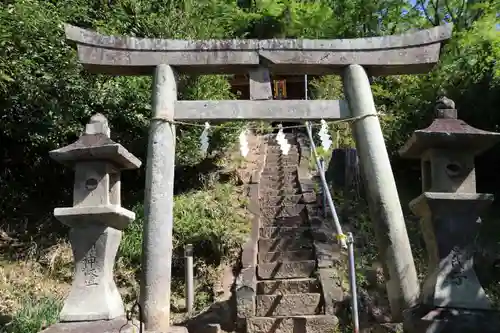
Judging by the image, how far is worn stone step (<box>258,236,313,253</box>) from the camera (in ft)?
31.0

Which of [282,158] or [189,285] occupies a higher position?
[282,158]

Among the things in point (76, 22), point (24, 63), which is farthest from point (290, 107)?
point (76, 22)

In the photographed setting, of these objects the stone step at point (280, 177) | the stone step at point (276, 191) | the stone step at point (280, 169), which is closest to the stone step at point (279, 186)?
the stone step at point (276, 191)

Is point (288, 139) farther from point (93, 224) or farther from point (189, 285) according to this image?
point (93, 224)

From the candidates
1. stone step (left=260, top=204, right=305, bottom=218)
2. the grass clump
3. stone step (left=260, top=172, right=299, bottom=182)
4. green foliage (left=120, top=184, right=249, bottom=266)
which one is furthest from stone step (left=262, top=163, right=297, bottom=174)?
the grass clump

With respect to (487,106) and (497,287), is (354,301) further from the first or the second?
(487,106)

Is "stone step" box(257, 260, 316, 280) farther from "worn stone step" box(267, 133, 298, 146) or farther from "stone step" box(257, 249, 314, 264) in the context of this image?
"worn stone step" box(267, 133, 298, 146)

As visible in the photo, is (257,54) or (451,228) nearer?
(451,228)

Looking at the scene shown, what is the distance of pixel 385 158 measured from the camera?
25.2 feet

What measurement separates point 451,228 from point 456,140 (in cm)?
92

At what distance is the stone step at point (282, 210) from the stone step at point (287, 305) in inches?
115

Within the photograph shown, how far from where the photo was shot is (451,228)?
564cm

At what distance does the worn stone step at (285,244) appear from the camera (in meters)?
9.44

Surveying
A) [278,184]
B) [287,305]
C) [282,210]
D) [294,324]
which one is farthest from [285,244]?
[278,184]
